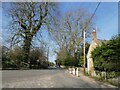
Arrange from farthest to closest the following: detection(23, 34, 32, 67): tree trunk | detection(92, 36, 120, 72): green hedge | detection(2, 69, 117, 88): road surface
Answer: detection(23, 34, 32, 67): tree trunk → detection(92, 36, 120, 72): green hedge → detection(2, 69, 117, 88): road surface

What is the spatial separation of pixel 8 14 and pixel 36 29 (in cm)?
571

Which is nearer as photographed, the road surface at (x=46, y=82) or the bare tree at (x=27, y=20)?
the road surface at (x=46, y=82)

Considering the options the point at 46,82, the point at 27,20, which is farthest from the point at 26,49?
the point at 46,82

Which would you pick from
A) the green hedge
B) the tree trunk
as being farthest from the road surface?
the tree trunk

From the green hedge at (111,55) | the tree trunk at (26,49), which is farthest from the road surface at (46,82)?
the tree trunk at (26,49)

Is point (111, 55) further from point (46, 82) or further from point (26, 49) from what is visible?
point (26, 49)

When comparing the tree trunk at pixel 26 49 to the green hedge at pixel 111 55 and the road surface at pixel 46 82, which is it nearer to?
the road surface at pixel 46 82

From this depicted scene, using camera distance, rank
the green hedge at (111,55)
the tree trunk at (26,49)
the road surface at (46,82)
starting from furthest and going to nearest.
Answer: the tree trunk at (26,49) → the green hedge at (111,55) → the road surface at (46,82)

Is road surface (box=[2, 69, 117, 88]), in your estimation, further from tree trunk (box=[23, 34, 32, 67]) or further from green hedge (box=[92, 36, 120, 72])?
tree trunk (box=[23, 34, 32, 67])

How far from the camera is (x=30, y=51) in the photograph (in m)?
47.1

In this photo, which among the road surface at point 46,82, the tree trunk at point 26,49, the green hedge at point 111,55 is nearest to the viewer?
the road surface at point 46,82

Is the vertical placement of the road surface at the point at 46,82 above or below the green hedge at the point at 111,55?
below

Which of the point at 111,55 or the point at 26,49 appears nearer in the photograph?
the point at 111,55

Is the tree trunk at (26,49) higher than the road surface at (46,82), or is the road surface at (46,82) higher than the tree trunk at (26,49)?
the tree trunk at (26,49)
